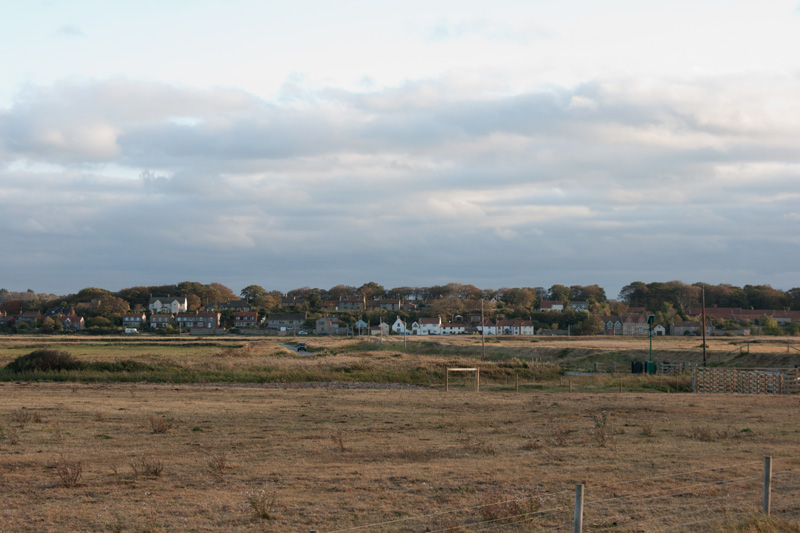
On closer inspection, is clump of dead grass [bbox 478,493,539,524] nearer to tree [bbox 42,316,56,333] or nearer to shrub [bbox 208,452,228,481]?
shrub [bbox 208,452,228,481]

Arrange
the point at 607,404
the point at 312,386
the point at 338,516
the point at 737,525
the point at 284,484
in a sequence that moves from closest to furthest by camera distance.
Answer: the point at 737,525
the point at 338,516
the point at 284,484
the point at 607,404
the point at 312,386

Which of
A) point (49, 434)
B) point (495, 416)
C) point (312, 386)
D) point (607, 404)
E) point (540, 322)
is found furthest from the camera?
point (540, 322)

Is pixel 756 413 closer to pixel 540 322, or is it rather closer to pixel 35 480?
pixel 35 480

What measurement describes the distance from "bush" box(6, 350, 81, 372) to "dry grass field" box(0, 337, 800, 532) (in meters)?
15.0

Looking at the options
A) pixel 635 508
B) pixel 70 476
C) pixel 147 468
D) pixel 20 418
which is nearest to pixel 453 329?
pixel 20 418

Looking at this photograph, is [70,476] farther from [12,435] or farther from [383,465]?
[12,435]

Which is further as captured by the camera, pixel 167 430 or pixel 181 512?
pixel 167 430

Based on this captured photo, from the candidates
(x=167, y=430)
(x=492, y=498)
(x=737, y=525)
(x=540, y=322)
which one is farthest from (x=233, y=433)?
(x=540, y=322)

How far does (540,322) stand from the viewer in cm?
17900

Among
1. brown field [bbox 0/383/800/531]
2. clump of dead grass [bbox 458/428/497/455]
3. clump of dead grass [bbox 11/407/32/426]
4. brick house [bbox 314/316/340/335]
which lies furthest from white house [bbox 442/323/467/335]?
clump of dead grass [bbox 458/428/497/455]

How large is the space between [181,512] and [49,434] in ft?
37.6

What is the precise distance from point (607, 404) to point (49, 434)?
23.6 metres

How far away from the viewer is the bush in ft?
163

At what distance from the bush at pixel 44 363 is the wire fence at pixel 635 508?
150 feet
